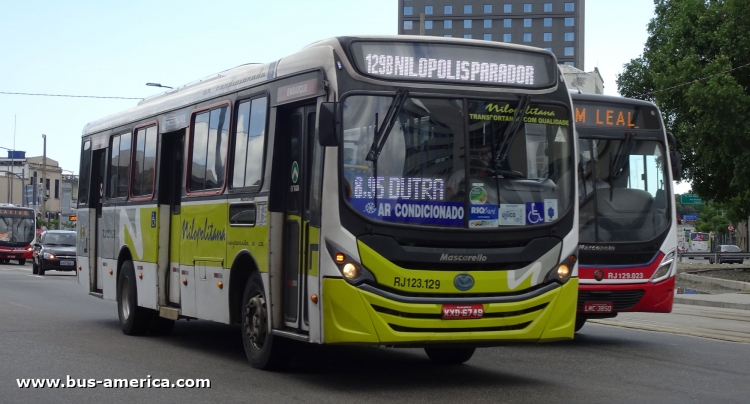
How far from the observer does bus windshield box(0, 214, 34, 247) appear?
54.0 metres

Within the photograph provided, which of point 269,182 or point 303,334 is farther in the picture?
point 269,182

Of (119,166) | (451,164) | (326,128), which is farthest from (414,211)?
(119,166)

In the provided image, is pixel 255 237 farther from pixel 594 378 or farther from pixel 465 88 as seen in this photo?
pixel 594 378

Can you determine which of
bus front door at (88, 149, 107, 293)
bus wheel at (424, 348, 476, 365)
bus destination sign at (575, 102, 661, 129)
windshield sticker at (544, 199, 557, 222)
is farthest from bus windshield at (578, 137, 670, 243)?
bus front door at (88, 149, 107, 293)

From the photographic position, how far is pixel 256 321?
10180 millimetres

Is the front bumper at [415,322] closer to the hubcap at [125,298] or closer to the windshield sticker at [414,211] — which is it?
the windshield sticker at [414,211]

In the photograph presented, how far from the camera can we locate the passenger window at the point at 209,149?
11.4 metres

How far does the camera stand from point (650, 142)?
14461 millimetres

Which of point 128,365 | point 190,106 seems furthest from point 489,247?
point 190,106

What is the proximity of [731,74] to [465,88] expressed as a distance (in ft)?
108

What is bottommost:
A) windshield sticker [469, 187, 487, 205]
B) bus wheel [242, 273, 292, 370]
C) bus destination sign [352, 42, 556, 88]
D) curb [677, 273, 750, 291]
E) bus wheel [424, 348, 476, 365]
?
curb [677, 273, 750, 291]

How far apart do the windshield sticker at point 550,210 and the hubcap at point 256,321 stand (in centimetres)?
274

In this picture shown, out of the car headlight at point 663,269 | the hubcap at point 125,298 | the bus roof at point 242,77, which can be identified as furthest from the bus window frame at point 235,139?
the car headlight at point 663,269

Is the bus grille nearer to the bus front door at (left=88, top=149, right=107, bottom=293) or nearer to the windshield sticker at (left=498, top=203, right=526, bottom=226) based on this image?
the windshield sticker at (left=498, top=203, right=526, bottom=226)
